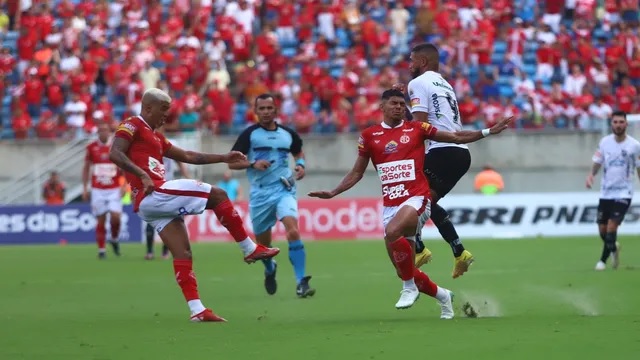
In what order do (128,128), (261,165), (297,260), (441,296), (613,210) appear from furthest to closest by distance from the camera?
(613,210) → (297,260) → (261,165) → (128,128) → (441,296)

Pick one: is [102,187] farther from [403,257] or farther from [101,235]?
[403,257]

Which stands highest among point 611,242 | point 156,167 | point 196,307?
point 156,167

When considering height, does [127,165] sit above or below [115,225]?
above

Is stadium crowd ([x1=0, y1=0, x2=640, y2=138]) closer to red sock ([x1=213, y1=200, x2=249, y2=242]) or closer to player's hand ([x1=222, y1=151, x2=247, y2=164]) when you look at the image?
player's hand ([x1=222, y1=151, x2=247, y2=164])

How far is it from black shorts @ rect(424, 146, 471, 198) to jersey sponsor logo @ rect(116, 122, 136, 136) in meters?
2.96

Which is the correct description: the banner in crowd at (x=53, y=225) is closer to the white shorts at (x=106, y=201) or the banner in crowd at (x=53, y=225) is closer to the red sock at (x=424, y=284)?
the white shorts at (x=106, y=201)

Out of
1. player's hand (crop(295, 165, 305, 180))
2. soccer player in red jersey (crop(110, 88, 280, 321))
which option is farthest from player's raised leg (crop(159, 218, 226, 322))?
player's hand (crop(295, 165, 305, 180))

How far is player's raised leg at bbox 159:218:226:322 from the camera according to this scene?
1254 cm

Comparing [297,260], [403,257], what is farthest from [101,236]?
[403,257]

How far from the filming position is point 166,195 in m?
12.5

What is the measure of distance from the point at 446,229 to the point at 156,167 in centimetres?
299

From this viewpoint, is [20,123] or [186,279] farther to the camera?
[20,123]

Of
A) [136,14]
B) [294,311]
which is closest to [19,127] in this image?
[136,14]

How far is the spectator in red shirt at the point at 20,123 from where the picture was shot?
1315 inches
